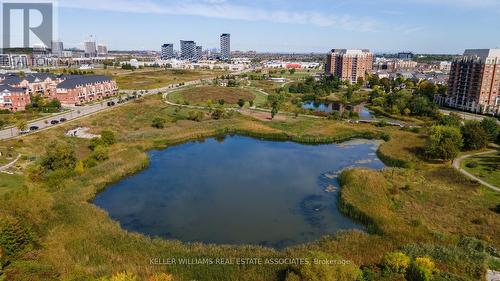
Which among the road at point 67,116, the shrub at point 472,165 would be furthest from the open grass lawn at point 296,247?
the road at point 67,116

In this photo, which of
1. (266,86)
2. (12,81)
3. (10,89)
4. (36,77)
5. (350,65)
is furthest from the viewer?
(350,65)

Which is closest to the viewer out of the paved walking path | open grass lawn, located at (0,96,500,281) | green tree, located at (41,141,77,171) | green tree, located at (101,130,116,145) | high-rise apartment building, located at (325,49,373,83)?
open grass lawn, located at (0,96,500,281)

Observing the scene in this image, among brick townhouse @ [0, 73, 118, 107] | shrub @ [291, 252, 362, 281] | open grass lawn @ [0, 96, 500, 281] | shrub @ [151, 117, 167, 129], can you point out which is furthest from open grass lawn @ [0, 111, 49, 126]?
shrub @ [291, 252, 362, 281]

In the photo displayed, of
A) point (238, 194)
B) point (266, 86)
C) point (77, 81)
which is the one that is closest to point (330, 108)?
point (266, 86)

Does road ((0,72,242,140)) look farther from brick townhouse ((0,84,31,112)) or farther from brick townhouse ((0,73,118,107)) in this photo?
brick townhouse ((0,84,31,112))

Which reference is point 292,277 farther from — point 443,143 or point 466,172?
point 443,143

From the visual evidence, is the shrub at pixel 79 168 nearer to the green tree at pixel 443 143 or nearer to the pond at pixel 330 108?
the green tree at pixel 443 143
